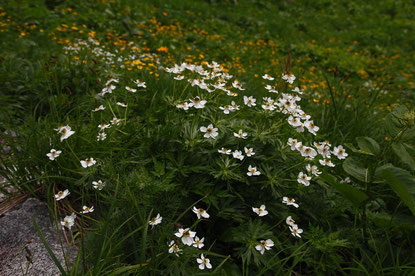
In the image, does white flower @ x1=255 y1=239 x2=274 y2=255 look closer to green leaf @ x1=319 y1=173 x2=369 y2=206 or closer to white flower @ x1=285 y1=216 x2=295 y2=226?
white flower @ x1=285 y1=216 x2=295 y2=226

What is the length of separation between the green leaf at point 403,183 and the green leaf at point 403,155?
0.06m

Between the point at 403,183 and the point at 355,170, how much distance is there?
0.24m

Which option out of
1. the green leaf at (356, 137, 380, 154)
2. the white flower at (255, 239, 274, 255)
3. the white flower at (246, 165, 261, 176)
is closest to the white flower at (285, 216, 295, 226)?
the white flower at (255, 239, 274, 255)

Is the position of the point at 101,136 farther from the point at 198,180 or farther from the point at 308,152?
the point at 308,152

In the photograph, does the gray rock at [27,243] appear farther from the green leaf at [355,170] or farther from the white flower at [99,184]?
the green leaf at [355,170]

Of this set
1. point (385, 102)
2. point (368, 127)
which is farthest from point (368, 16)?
point (368, 127)

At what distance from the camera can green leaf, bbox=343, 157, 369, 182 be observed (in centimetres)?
179

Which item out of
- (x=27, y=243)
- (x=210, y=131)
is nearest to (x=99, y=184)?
(x=27, y=243)

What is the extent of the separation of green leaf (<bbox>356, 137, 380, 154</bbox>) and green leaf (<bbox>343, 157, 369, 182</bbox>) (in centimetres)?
10

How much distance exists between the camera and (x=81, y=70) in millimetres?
3143

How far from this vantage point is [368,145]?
1865 mm

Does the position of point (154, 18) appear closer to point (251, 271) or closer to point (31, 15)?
point (31, 15)

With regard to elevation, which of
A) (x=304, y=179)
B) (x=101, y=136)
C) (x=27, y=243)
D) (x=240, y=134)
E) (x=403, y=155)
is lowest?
(x=27, y=243)

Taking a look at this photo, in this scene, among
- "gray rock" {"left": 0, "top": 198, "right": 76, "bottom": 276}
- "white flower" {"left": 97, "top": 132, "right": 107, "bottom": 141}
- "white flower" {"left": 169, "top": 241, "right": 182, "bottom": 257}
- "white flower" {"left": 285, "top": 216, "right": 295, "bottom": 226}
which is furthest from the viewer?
"white flower" {"left": 97, "top": 132, "right": 107, "bottom": 141}
